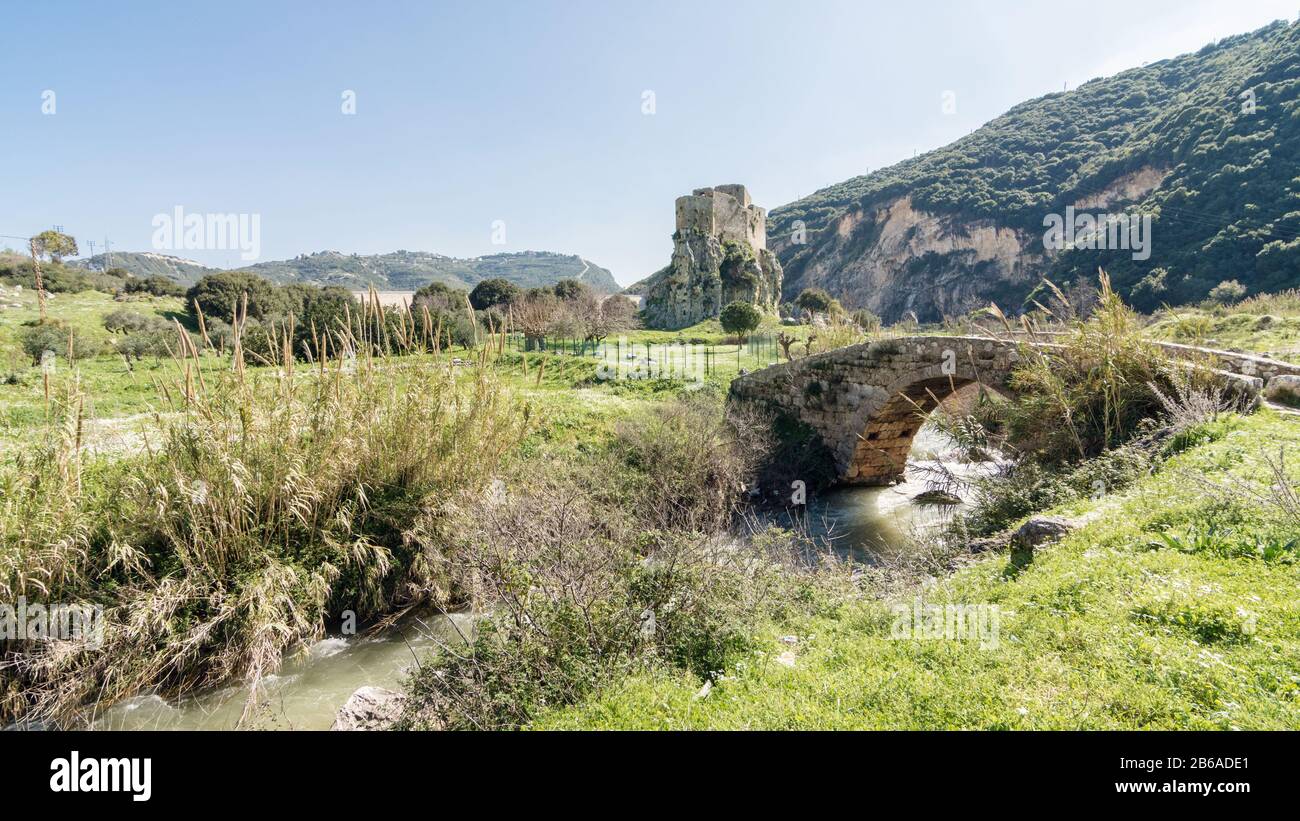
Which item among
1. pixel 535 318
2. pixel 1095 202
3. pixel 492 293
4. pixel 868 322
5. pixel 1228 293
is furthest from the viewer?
pixel 1095 202

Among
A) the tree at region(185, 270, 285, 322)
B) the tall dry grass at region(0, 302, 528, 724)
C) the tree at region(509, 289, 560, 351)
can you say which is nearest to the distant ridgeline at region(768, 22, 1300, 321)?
the tree at region(509, 289, 560, 351)

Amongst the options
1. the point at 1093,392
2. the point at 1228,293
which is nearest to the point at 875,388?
the point at 1093,392

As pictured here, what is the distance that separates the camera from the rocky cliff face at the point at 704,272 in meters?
48.6

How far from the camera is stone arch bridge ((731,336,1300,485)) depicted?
1123 cm

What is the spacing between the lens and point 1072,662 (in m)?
3.11

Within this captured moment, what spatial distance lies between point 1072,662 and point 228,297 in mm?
36366

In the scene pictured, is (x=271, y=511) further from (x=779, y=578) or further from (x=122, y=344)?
Result: (x=122, y=344)

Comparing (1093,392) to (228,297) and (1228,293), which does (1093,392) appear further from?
(228,297)

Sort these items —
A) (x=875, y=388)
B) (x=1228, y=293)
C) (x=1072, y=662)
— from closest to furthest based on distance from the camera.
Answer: (x=1072, y=662) → (x=875, y=388) → (x=1228, y=293)

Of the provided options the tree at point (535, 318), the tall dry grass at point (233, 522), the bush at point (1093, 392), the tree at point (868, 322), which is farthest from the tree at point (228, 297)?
the bush at point (1093, 392)

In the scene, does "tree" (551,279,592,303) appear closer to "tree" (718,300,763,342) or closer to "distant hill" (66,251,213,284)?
"tree" (718,300,763,342)

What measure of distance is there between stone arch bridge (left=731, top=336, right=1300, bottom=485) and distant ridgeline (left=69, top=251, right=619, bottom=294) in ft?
152
